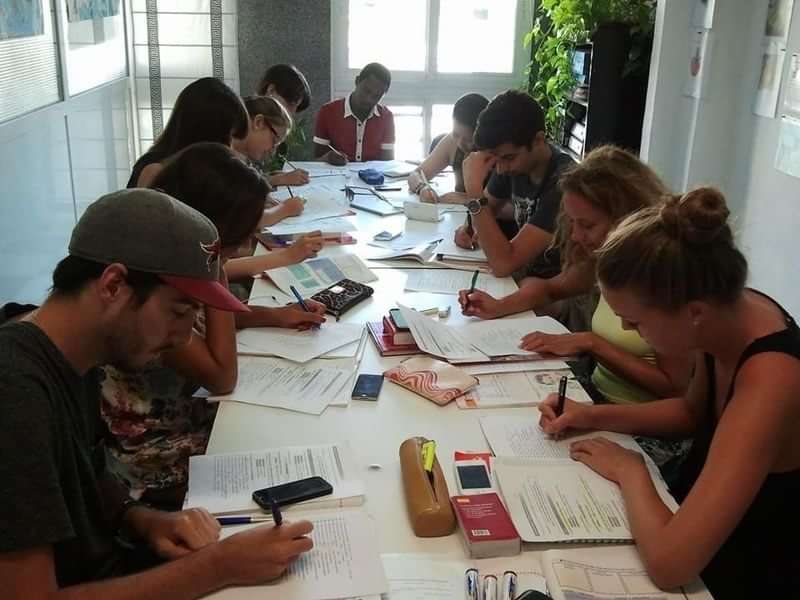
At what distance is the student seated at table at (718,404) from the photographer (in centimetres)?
104

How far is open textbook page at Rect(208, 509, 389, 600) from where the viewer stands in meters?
1.00

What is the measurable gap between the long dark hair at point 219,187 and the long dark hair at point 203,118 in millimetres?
682

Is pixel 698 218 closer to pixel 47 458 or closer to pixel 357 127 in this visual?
pixel 47 458

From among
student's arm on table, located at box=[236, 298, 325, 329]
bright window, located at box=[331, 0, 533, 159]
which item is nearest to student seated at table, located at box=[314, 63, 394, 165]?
bright window, located at box=[331, 0, 533, 159]

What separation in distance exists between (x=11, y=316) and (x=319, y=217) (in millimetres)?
1890

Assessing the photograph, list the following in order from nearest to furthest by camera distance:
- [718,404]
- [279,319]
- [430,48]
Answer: [718,404] → [279,319] → [430,48]

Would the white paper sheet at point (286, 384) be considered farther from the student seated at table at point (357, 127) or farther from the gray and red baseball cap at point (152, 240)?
the student seated at table at point (357, 127)

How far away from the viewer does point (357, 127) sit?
Answer: 14.6 ft

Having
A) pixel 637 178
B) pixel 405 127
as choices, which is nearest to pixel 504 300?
pixel 637 178

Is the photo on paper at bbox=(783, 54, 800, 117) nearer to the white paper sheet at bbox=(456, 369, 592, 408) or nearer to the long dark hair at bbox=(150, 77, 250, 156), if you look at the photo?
the white paper sheet at bbox=(456, 369, 592, 408)

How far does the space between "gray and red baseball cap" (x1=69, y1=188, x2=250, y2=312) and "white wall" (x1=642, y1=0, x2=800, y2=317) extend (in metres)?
2.40

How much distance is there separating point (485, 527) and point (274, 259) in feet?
4.58

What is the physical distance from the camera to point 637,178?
187 centimetres

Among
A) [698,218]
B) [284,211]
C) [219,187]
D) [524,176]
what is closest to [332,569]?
[698,218]
